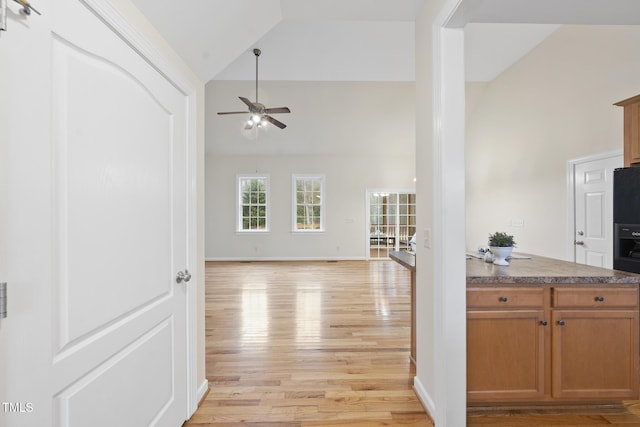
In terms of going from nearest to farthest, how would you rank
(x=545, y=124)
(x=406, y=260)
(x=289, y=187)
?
1. (x=406, y=260)
2. (x=545, y=124)
3. (x=289, y=187)

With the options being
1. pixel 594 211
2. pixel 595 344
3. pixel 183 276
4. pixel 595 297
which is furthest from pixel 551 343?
pixel 594 211

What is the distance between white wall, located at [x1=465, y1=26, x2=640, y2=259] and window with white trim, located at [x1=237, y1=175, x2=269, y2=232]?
5232 millimetres

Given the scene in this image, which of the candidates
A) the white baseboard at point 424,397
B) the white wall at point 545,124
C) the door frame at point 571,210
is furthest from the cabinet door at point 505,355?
the door frame at point 571,210

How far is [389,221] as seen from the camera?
847 centimetres

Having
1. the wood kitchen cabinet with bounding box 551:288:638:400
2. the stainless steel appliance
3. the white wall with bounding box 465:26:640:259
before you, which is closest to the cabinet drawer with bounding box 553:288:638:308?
the wood kitchen cabinet with bounding box 551:288:638:400

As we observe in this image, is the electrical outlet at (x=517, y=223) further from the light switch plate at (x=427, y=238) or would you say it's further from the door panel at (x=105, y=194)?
the door panel at (x=105, y=194)

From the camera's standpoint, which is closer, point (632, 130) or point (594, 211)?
point (632, 130)

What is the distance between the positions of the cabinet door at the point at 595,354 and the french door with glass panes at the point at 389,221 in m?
6.54

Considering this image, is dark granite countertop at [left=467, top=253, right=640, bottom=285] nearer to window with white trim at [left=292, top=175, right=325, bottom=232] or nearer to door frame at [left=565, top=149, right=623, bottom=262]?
door frame at [left=565, top=149, right=623, bottom=262]

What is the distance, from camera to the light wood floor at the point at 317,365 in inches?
74.9

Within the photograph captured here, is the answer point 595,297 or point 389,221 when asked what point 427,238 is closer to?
point 595,297

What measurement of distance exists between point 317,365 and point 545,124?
4.85 m

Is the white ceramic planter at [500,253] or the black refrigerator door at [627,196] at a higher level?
the black refrigerator door at [627,196]

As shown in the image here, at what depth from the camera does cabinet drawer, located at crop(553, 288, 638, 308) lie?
72.4 inches
